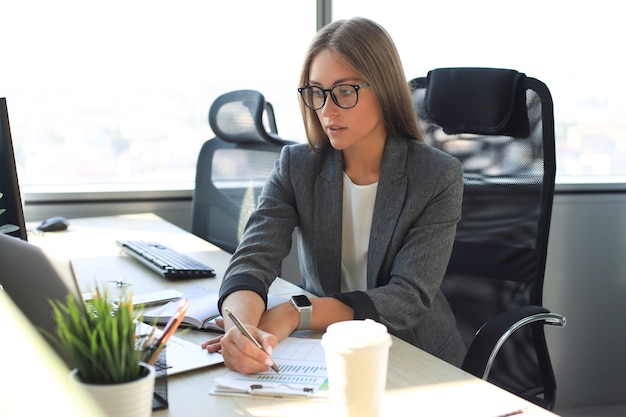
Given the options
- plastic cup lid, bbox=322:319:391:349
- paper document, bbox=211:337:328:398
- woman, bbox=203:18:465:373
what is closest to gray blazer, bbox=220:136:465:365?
woman, bbox=203:18:465:373

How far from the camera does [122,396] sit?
82 cm

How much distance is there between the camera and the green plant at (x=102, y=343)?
0.81 meters

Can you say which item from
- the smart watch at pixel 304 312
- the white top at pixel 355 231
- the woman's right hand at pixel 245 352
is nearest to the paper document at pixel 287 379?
the woman's right hand at pixel 245 352

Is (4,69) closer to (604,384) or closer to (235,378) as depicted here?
(235,378)

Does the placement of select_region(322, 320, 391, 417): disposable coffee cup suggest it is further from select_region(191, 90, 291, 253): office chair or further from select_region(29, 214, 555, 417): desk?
select_region(191, 90, 291, 253): office chair

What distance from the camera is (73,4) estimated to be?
2.87 meters

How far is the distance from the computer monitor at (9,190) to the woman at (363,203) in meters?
0.43

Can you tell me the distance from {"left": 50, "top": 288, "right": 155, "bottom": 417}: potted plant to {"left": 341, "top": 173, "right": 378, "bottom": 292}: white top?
1004 mm

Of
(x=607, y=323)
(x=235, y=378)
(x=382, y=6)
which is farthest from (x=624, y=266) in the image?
(x=235, y=378)

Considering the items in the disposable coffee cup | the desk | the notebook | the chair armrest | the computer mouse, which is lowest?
the computer mouse

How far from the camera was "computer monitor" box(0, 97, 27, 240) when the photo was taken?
5.04 feet

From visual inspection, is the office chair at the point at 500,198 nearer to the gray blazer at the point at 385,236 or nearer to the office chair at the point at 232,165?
the gray blazer at the point at 385,236

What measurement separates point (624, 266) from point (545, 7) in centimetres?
104

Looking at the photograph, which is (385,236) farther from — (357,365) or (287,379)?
(357,365)
